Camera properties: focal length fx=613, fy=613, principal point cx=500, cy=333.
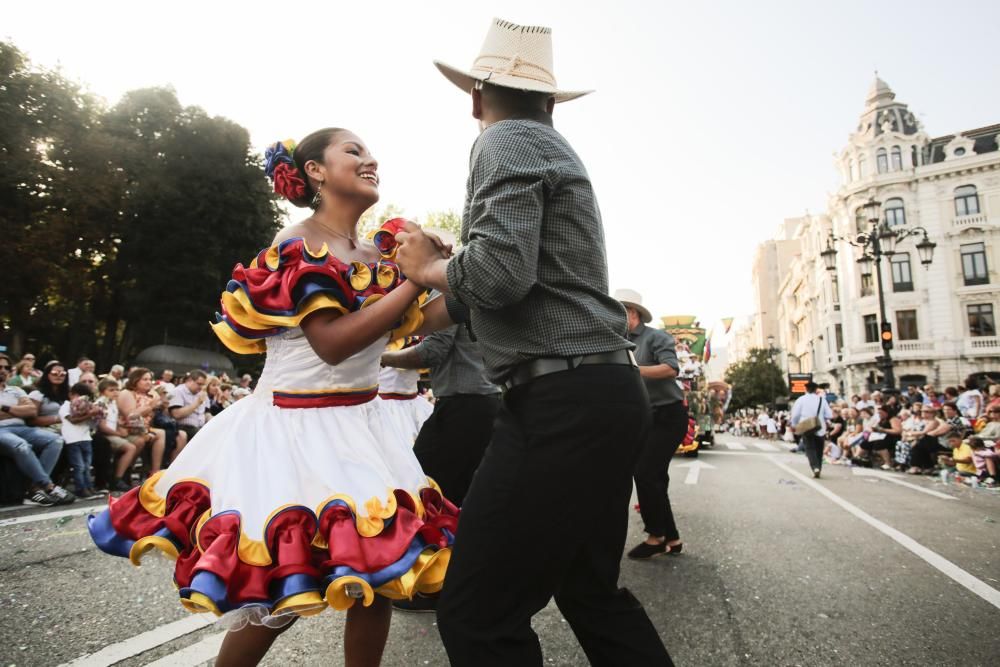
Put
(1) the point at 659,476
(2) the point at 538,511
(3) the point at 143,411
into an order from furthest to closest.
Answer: (3) the point at 143,411 → (1) the point at 659,476 → (2) the point at 538,511

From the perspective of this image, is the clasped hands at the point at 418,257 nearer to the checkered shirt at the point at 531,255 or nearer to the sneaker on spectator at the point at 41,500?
the checkered shirt at the point at 531,255

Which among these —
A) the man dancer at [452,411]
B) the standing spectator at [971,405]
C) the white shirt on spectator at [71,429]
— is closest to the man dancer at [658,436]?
the man dancer at [452,411]

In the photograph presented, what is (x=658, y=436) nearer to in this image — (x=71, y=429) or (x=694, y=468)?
(x=71, y=429)

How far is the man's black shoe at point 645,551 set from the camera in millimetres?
4906

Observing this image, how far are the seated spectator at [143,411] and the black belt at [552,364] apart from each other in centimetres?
913

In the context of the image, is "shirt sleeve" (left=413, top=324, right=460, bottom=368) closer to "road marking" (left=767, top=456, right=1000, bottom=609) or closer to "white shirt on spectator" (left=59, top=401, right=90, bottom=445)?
"road marking" (left=767, top=456, right=1000, bottom=609)

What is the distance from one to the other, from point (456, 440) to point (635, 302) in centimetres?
267

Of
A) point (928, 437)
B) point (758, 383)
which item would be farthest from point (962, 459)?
point (758, 383)

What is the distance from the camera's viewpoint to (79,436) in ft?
26.5

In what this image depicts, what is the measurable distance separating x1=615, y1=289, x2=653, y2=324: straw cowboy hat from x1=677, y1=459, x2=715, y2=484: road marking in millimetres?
5781

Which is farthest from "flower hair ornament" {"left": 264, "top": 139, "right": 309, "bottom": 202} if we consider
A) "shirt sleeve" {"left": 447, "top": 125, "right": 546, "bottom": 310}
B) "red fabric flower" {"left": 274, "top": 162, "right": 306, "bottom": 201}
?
"shirt sleeve" {"left": 447, "top": 125, "right": 546, "bottom": 310}

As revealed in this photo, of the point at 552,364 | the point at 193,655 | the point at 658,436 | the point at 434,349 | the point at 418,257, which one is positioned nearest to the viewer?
the point at 552,364

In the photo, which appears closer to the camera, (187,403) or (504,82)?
(504,82)

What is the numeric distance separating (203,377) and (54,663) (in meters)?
8.95
